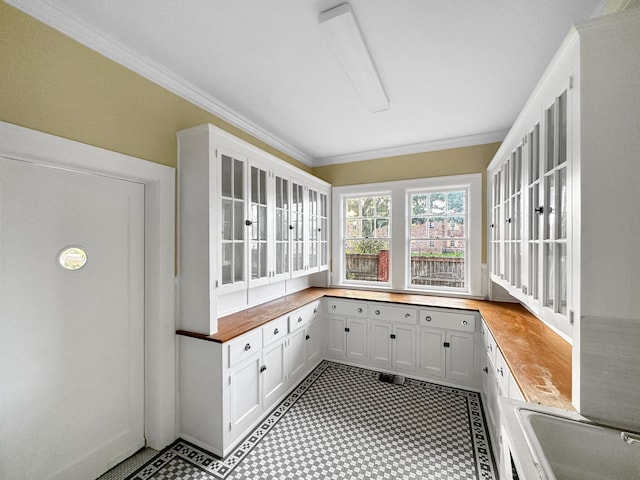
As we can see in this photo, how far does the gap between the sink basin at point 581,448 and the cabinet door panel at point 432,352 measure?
6.19ft

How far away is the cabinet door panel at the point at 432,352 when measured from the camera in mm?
2877

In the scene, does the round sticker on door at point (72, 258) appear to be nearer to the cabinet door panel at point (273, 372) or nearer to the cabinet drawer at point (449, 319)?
the cabinet door panel at point (273, 372)

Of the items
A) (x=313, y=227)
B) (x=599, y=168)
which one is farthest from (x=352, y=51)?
(x=313, y=227)

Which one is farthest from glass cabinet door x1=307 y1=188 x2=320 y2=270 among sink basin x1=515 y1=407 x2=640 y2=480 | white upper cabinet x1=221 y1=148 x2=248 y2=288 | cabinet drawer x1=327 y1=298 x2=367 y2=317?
sink basin x1=515 y1=407 x2=640 y2=480

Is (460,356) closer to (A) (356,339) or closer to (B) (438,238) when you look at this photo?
(A) (356,339)

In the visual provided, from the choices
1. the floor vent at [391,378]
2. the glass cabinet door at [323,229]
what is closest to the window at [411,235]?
the glass cabinet door at [323,229]

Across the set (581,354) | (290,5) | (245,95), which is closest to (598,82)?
(581,354)

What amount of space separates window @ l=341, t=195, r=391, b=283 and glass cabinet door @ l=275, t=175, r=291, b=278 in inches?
48.6

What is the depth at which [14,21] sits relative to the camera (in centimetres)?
132

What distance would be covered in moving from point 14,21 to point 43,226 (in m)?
1.01

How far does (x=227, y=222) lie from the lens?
218 centimetres

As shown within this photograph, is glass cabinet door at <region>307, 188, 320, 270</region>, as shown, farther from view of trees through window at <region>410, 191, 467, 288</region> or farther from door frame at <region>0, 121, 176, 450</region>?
door frame at <region>0, 121, 176, 450</region>

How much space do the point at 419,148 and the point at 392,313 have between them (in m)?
2.08

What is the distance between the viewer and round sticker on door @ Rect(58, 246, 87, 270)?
156 centimetres
